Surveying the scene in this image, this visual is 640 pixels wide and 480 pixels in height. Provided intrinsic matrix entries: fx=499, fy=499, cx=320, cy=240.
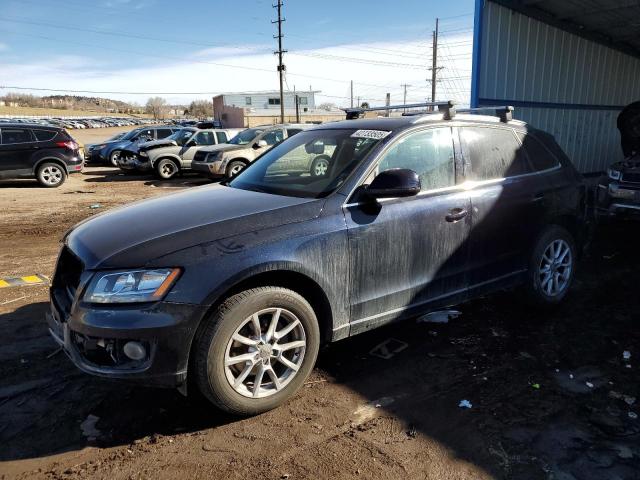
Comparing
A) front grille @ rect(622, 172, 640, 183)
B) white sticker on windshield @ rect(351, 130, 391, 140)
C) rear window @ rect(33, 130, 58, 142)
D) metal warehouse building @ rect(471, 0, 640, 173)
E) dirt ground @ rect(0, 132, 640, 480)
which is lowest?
dirt ground @ rect(0, 132, 640, 480)

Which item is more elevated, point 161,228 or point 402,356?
point 161,228

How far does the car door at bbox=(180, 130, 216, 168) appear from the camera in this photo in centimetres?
1666

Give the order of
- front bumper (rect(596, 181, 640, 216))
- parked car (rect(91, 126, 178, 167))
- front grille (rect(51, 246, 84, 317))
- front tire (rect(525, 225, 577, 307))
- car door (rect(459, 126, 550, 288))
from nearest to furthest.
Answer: front grille (rect(51, 246, 84, 317)), car door (rect(459, 126, 550, 288)), front tire (rect(525, 225, 577, 307)), front bumper (rect(596, 181, 640, 216)), parked car (rect(91, 126, 178, 167))

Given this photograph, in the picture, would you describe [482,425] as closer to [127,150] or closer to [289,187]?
[289,187]

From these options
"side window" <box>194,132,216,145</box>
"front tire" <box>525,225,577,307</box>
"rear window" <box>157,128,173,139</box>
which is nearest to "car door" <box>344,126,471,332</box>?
"front tire" <box>525,225,577,307</box>

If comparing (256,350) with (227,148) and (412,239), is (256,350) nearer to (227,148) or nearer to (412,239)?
(412,239)

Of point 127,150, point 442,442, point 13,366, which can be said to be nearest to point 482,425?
point 442,442

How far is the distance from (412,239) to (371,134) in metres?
0.85

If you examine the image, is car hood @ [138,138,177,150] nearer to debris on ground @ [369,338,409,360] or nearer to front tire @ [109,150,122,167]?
front tire @ [109,150,122,167]

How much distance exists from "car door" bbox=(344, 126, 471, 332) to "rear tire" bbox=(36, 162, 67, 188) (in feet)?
44.2

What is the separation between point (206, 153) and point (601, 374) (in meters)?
13.2

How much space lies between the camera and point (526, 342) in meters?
3.97

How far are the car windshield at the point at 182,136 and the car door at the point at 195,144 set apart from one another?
0.55m

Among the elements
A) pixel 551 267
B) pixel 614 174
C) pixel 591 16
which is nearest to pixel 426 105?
pixel 551 267
